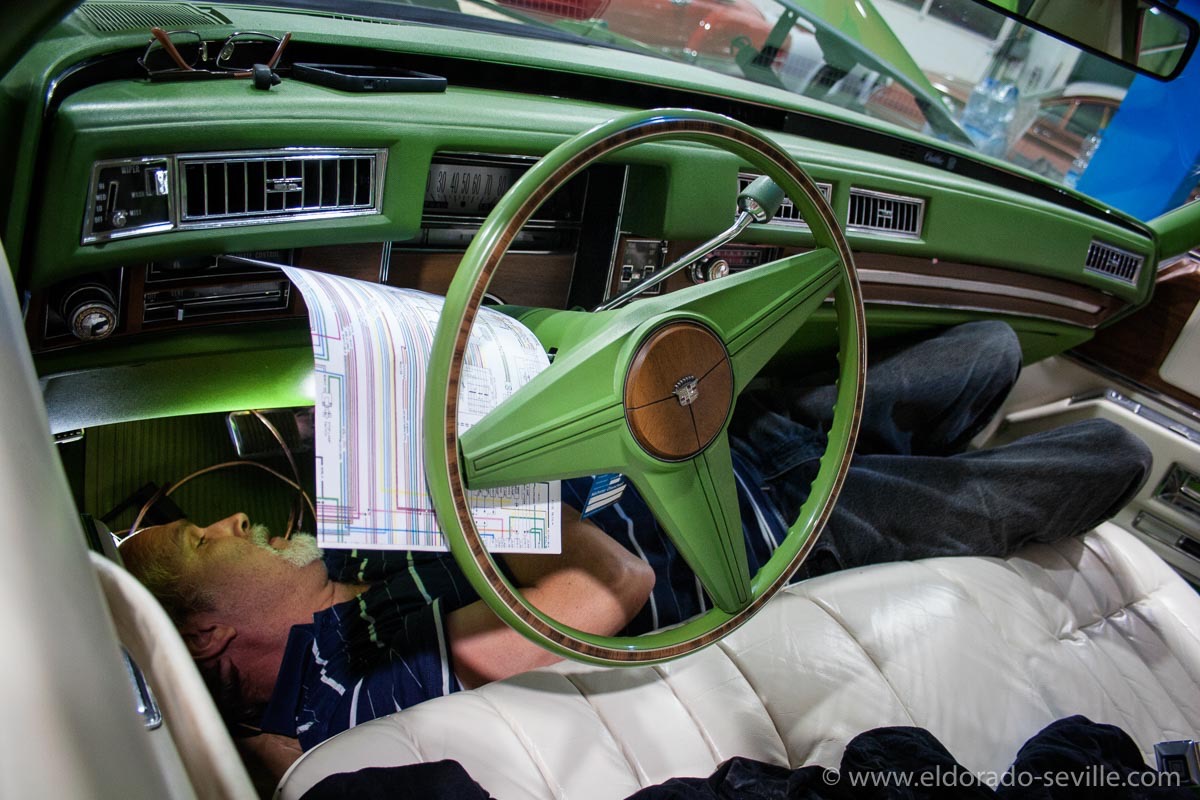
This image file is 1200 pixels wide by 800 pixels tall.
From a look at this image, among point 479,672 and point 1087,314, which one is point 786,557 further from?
point 1087,314

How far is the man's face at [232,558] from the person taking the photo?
1164mm

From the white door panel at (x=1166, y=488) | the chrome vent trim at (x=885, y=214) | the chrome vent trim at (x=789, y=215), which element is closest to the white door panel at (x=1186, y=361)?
the white door panel at (x=1166, y=488)

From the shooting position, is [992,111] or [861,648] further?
[992,111]

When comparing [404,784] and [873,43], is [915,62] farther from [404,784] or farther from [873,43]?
[404,784]

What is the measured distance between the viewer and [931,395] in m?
1.66

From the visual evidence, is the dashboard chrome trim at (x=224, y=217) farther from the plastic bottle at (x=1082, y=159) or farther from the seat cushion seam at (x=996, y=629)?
the plastic bottle at (x=1082, y=159)

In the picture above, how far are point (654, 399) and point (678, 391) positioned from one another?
0.03 m

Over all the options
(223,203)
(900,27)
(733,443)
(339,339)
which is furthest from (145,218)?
(900,27)

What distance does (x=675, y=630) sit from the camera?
0.94 meters

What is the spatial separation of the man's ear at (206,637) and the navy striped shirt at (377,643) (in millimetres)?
87

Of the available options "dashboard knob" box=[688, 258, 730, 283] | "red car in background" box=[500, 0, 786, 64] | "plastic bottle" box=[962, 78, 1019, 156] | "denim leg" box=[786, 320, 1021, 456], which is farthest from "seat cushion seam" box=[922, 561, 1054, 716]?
"plastic bottle" box=[962, 78, 1019, 156]

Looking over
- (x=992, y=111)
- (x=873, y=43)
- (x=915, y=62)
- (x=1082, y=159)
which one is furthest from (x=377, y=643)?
(x=1082, y=159)

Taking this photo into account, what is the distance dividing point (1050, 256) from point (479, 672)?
147cm

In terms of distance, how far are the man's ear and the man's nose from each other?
0.12 meters
